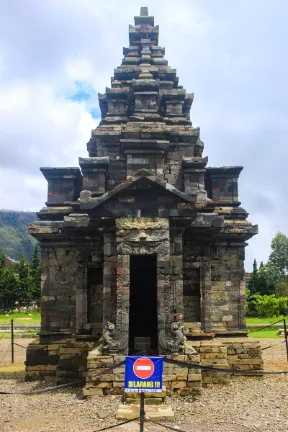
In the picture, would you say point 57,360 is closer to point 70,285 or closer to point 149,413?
point 70,285

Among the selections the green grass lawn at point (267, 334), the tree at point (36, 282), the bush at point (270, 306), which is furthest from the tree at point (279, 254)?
the tree at point (36, 282)

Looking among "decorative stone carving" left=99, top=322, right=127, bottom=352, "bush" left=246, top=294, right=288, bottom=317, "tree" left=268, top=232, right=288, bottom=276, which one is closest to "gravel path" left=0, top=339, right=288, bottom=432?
"decorative stone carving" left=99, top=322, right=127, bottom=352

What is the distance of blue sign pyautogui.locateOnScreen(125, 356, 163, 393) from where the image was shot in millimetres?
7305

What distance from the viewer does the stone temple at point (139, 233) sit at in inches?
423

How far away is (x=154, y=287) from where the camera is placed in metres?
14.1

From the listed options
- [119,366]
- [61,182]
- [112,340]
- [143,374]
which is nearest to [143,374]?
[143,374]

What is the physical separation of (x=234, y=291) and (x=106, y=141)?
21.9 feet

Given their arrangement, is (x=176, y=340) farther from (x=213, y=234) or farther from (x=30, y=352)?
(x=30, y=352)

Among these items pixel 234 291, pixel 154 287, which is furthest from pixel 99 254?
pixel 234 291

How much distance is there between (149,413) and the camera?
8.48 metres

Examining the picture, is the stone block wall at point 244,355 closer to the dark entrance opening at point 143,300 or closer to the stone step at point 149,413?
the dark entrance opening at point 143,300

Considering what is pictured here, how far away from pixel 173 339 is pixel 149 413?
2137 mm

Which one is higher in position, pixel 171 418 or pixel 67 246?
pixel 67 246

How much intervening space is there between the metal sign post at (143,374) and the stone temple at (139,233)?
320 centimetres
